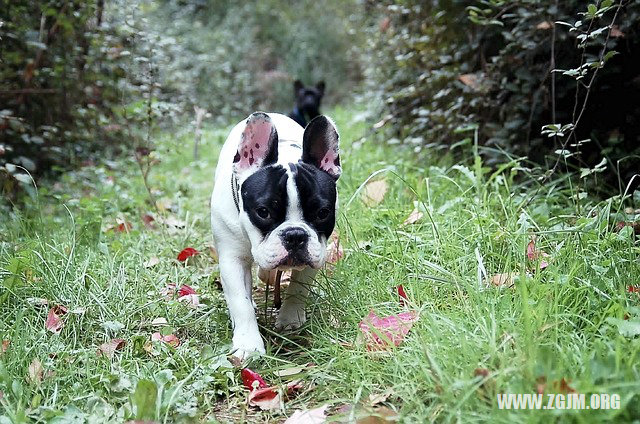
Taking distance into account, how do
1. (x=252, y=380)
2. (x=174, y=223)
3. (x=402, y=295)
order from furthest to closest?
(x=174, y=223)
(x=402, y=295)
(x=252, y=380)

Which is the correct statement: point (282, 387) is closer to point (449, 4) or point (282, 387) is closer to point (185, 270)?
point (185, 270)

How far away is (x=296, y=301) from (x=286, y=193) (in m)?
0.58

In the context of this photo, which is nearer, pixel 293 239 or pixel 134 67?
pixel 293 239

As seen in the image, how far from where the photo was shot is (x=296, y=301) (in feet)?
9.51

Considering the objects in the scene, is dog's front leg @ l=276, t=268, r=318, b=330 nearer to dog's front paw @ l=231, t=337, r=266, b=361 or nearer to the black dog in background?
dog's front paw @ l=231, t=337, r=266, b=361

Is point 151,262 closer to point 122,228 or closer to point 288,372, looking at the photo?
point 122,228

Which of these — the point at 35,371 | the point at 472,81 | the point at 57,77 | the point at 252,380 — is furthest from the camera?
the point at 57,77

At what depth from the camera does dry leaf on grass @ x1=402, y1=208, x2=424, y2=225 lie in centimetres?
344

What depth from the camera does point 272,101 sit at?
12562mm

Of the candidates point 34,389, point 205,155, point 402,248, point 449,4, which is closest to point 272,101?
point 205,155

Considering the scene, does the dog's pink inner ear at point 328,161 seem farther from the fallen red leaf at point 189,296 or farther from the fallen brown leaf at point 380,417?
the fallen brown leaf at point 380,417

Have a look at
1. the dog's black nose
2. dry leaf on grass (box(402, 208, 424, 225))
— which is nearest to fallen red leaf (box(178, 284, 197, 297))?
the dog's black nose

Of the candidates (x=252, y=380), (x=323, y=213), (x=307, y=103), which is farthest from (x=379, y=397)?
(x=307, y=103)

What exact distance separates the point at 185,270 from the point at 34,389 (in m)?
1.28
